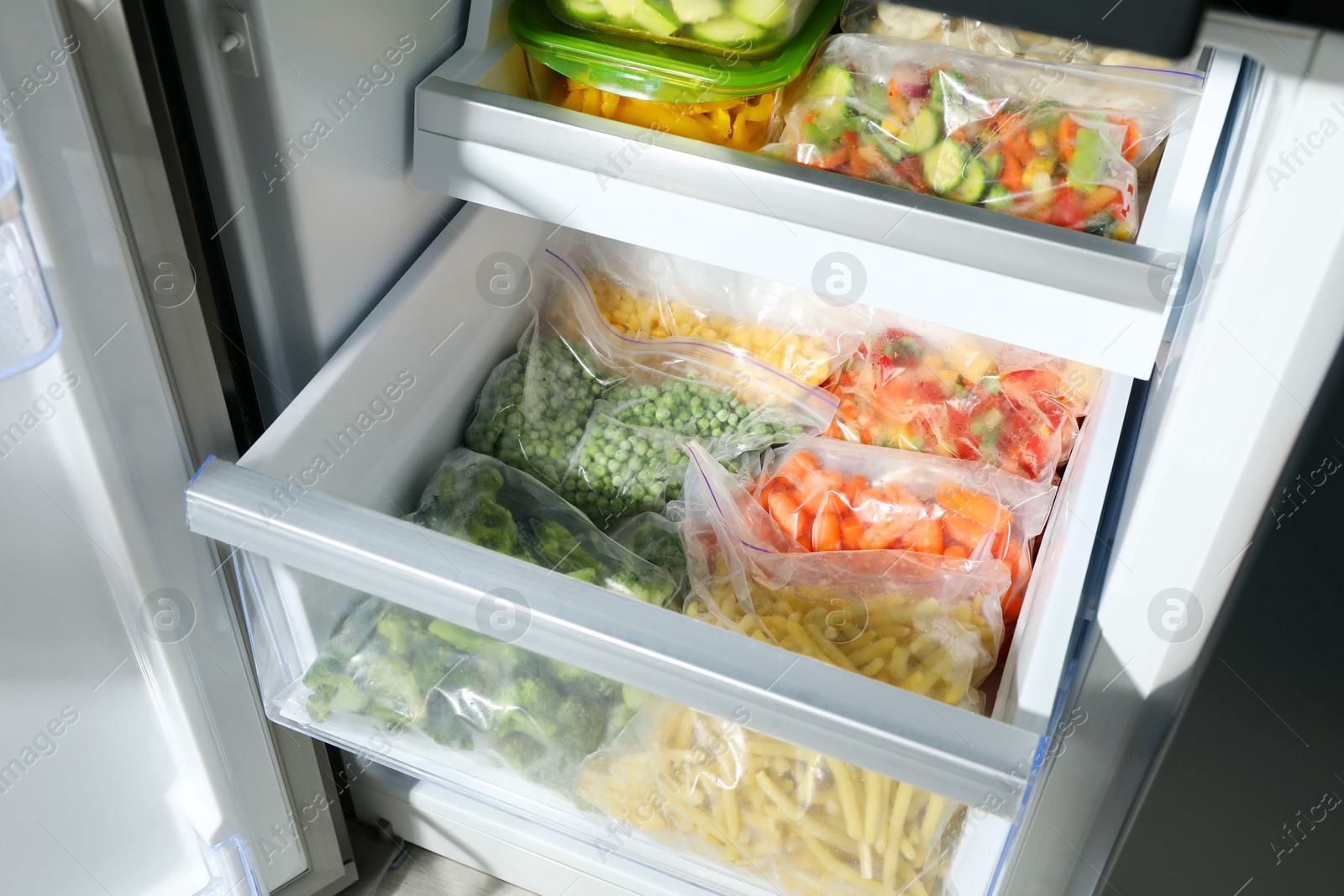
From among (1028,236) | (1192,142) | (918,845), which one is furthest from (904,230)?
(918,845)

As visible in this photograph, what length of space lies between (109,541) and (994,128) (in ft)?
A: 2.69

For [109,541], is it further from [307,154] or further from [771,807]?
[771,807]

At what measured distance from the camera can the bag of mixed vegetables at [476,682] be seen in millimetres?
865

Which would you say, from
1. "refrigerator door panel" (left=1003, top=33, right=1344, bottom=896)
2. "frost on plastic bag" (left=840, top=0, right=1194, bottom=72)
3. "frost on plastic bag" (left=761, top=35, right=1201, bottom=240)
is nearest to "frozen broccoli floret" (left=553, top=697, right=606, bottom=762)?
"refrigerator door panel" (left=1003, top=33, right=1344, bottom=896)

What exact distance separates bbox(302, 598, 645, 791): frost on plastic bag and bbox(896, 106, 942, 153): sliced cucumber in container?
0.54m

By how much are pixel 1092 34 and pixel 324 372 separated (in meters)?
0.66

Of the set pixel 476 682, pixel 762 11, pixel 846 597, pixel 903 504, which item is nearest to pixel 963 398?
pixel 903 504

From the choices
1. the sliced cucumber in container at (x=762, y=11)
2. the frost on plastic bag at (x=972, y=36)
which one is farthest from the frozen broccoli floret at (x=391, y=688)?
the frost on plastic bag at (x=972, y=36)

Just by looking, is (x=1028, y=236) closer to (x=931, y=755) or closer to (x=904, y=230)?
(x=904, y=230)

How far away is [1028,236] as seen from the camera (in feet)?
2.51

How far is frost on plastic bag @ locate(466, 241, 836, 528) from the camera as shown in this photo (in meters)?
1.09

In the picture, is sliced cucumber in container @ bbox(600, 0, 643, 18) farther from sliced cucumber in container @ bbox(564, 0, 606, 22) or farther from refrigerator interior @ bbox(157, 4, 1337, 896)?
refrigerator interior @ bbox(157, 4, 1337, 896)

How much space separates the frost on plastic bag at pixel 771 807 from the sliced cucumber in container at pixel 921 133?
53cm

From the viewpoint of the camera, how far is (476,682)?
88 cm
